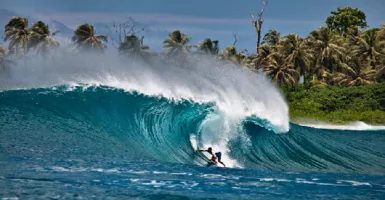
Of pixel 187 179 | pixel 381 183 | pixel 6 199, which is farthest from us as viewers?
pixel 381 183

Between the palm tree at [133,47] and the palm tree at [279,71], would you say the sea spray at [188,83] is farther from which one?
the palm tree at [133,47]

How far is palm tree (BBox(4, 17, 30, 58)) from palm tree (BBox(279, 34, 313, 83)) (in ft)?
104

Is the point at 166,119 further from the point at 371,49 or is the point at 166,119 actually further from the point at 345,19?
the point at 345,19

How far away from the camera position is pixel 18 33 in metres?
65.1

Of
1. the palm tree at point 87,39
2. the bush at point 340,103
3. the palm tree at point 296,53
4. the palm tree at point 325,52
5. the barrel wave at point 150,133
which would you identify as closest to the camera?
the barrel wave at point 150,133

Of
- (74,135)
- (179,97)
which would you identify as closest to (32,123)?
(74,135)

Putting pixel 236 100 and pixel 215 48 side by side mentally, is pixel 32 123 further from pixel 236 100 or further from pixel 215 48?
pixel 215 48

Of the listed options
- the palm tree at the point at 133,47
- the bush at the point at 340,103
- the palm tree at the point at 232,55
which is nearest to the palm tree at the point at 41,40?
the palm tree at the point at 133,47

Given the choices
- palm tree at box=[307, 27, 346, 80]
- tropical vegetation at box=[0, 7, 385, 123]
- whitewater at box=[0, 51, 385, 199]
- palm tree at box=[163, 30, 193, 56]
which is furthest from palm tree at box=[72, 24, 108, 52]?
whitewater at box=[0, 51, 385, 199]

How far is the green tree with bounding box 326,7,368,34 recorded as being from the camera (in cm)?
7194

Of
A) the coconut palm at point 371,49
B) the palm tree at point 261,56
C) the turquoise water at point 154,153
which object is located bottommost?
the turquoise water at point 154,153

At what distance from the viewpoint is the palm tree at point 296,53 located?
54.5 metres

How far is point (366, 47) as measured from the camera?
189ft

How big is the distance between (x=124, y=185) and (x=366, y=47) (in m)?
52.2
